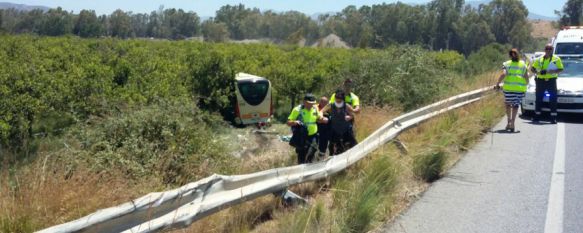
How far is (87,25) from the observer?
295 feet

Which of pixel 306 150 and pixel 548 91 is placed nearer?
pixel 306 150

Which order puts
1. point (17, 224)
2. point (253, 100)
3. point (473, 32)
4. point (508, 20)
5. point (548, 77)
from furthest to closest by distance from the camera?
point (508, 20), point (473, 32), point (253, 100), point (548, 77), point (17, 224)

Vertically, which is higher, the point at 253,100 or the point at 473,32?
the point at 473,32

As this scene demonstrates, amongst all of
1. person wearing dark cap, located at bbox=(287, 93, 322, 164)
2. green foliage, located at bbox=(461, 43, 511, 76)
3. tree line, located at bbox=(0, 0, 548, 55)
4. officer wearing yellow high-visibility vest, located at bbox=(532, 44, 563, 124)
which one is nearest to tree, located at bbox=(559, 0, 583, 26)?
tree line, located at bbox=(0, 0, 548, 55)

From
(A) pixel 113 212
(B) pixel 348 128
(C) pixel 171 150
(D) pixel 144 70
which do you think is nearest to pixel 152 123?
(C) pixel 171 150

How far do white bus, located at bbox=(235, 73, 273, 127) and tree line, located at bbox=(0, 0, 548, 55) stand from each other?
139ft

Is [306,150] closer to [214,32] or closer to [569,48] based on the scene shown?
[569,48]

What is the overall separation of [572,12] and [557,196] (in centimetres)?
7275

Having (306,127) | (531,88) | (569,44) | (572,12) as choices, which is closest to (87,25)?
(572,12)

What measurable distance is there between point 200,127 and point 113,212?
16.3 feet

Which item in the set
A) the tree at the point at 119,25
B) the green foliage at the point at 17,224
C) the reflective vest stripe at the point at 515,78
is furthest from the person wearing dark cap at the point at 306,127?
the tree at the point at 119,25

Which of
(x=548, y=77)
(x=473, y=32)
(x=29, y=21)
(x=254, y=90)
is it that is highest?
(x=29, y=21)

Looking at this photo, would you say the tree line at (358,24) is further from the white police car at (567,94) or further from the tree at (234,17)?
the white police car at (567,94)

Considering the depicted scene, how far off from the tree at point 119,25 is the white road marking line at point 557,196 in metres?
98.8
